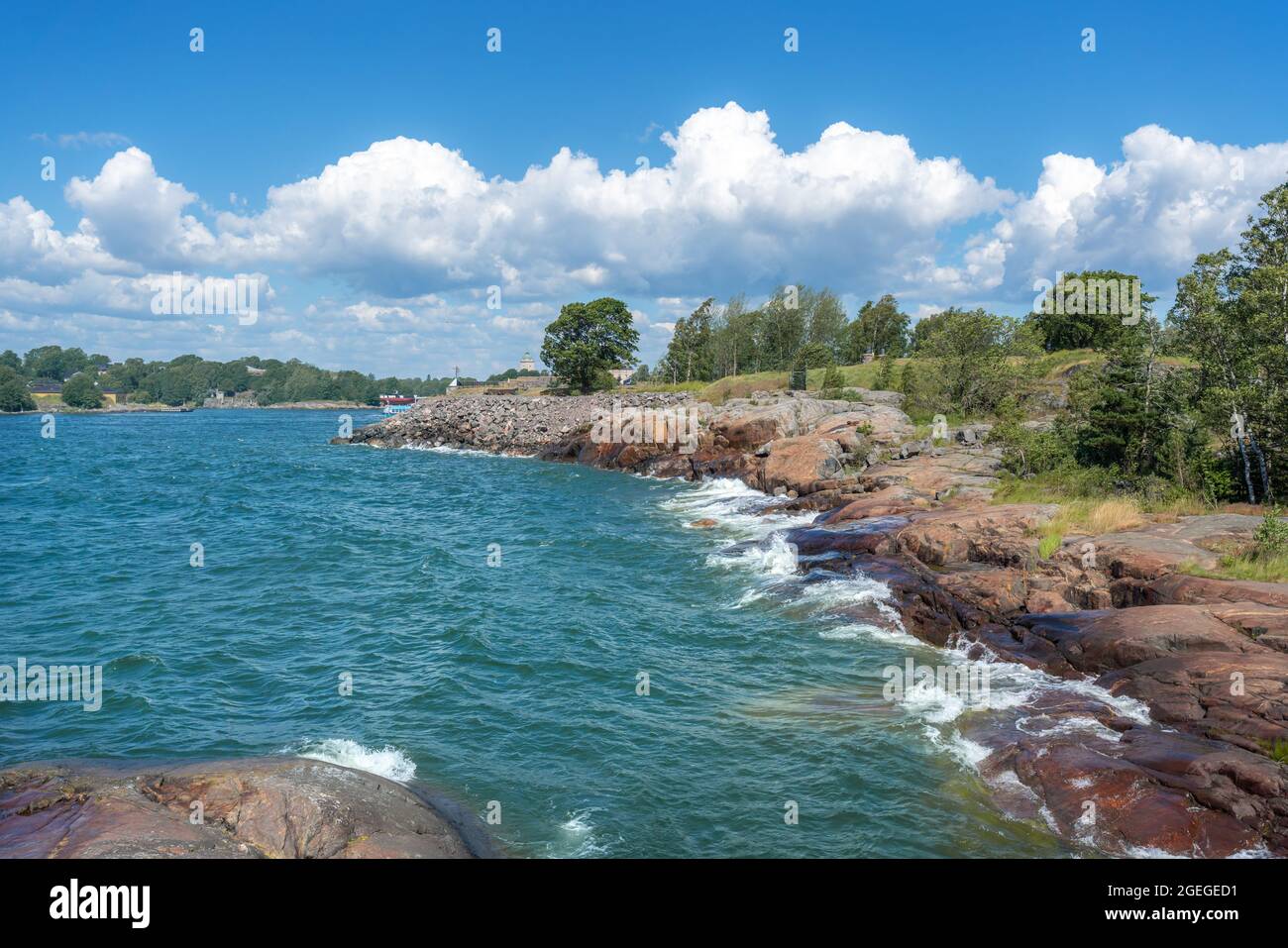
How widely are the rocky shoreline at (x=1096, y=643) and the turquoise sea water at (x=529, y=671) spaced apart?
1218 mm

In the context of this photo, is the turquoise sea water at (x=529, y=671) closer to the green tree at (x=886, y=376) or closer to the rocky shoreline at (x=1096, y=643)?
the rocky shoreline at (x=1096, y=643)

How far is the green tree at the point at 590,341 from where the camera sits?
4254 inches

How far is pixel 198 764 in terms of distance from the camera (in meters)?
11.9

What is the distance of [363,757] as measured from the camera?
14.4 m

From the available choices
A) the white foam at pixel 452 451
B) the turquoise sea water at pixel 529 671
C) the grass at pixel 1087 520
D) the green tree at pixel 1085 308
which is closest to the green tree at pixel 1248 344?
the grass at pixel 1087 520

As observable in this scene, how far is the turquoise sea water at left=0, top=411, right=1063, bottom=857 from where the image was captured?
1283 centimetres

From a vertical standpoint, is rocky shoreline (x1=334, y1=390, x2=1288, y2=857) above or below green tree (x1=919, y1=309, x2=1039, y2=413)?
below

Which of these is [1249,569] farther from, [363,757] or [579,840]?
[363,757]

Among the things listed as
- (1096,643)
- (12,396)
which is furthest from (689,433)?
(12,396)

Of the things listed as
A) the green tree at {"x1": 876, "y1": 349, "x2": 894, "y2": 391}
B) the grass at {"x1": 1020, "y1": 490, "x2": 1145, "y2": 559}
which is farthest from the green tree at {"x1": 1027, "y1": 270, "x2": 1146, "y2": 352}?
the grass at {"x1": 1020, "y1": 490, "x2": 1145, "y2": 559}

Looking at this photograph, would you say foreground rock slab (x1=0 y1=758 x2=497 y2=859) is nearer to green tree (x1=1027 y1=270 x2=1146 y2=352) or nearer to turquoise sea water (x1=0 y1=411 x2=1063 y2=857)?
turquoise sea water (x1=0 y1=411 x2=1063 y2=857)

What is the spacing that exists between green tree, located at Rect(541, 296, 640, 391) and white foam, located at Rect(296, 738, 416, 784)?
310ft
